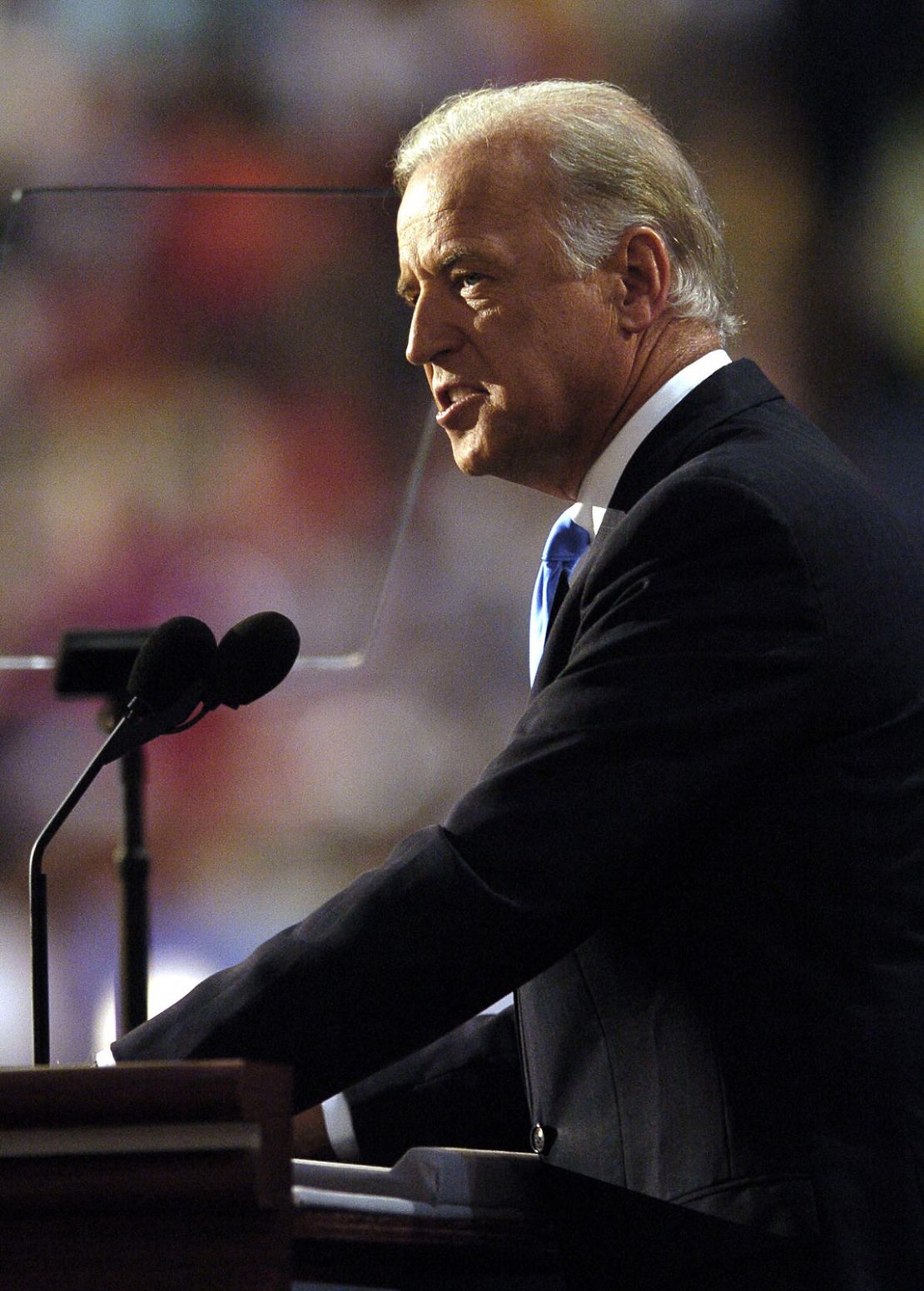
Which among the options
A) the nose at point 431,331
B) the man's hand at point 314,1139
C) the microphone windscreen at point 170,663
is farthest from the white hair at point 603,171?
the man's hand at point 314,1139

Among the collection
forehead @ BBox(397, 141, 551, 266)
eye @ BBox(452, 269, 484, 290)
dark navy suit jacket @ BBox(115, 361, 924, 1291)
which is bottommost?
dark navy suit jacket @ BBox(115, 361, 924, 1291)

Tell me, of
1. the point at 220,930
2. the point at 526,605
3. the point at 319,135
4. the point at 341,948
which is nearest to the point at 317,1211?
the point at 341,948

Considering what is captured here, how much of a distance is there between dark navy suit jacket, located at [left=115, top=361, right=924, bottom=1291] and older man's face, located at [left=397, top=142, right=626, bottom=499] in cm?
31

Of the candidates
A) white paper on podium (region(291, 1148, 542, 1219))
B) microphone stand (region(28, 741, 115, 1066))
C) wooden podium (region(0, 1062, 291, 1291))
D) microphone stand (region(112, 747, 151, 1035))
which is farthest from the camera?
microphone stand (region(112, 747, 151, 1035))

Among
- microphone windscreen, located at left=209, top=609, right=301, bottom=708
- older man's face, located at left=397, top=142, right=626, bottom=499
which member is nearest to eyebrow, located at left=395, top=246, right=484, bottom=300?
older man's face, located at left=397, top=142, right=626, bottom=499

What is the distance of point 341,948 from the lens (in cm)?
105

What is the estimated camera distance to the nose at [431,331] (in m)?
1.53

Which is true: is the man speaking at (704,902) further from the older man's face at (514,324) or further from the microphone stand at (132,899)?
the microphone stand at (132,899)

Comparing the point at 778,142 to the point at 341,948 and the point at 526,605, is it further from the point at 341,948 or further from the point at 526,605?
the point at 341,948

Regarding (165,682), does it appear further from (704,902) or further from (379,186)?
(379,186)

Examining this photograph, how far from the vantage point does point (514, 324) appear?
151 cm

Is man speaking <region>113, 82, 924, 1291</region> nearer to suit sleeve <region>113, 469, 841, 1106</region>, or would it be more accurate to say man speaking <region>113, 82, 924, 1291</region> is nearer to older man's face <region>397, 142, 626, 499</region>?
suit sleeve <region>113, 469, 841, 1106</region>

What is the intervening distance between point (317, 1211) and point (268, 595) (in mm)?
1421

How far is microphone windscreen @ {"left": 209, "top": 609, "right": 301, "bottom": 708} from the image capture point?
1343 mm
